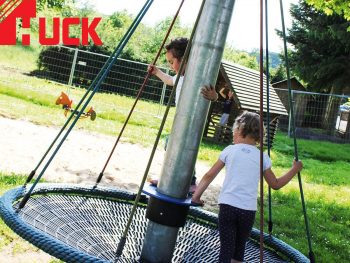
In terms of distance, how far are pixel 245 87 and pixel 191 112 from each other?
936 centimetres

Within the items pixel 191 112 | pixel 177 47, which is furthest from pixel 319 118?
pixel 191 112

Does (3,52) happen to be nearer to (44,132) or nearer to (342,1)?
(44,132)

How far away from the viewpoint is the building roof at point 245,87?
1027 centimetres

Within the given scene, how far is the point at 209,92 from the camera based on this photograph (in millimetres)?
1840

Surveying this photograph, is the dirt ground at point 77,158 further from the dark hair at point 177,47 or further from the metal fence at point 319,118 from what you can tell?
the metal fence at point 319,118

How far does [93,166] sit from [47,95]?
564 centimetres

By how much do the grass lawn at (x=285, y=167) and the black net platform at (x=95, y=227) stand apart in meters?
0.59

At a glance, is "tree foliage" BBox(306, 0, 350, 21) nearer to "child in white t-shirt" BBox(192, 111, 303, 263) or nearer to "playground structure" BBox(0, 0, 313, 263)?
"child in white t-shirt" BBox(192, 111, 303, 263)

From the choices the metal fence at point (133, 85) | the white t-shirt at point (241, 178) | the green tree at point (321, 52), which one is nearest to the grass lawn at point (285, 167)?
the metal fence at point (133, 85)

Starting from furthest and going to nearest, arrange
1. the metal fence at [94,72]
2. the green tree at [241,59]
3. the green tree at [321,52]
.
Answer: the green tree at [241,59] < the green tree at [321,52] < the metal fence at [94,72]

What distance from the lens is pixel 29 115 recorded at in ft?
26.8

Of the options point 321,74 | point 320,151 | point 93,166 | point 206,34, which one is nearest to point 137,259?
point 206,34

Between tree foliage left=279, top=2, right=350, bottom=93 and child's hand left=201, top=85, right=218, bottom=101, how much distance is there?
1493 cm

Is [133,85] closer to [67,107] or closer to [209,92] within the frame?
[67,107]
